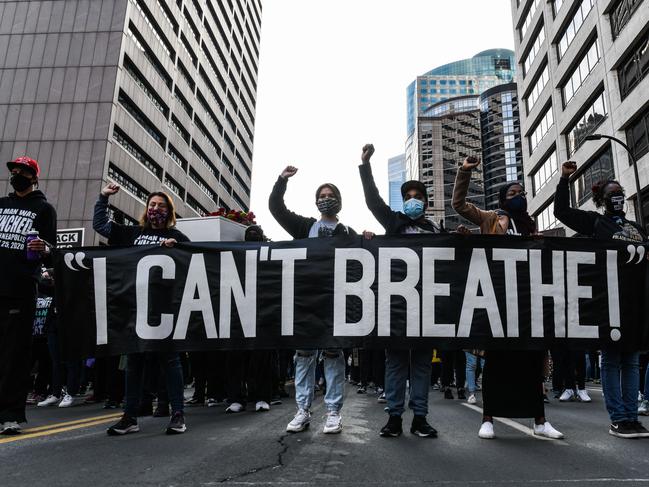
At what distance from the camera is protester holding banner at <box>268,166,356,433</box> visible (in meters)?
4.12

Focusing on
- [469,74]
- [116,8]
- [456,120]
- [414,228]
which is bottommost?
[414,228]

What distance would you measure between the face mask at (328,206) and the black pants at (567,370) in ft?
14.9

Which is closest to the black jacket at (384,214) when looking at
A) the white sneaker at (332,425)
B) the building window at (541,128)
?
the white sneaker at (332,425)

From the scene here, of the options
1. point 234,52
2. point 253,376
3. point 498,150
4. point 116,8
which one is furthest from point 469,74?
point 253,376

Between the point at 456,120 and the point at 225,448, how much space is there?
119 m

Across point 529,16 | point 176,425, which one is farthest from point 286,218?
point 529,16

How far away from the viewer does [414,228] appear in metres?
4.53

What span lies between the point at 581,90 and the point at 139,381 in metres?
28.3

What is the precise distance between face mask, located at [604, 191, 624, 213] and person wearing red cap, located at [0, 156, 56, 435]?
14.8 ft

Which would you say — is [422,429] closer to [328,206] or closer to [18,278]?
[328,206]

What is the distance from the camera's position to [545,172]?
109 ft

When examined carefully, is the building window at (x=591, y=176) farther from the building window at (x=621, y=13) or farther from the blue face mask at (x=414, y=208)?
the blue face mask at (x=414, y=208)

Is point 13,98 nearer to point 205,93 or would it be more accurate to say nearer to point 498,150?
point 205,93

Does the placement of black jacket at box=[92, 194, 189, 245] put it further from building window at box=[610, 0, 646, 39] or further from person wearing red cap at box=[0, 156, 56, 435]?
building window at box=[610, 0, 646, 39]
